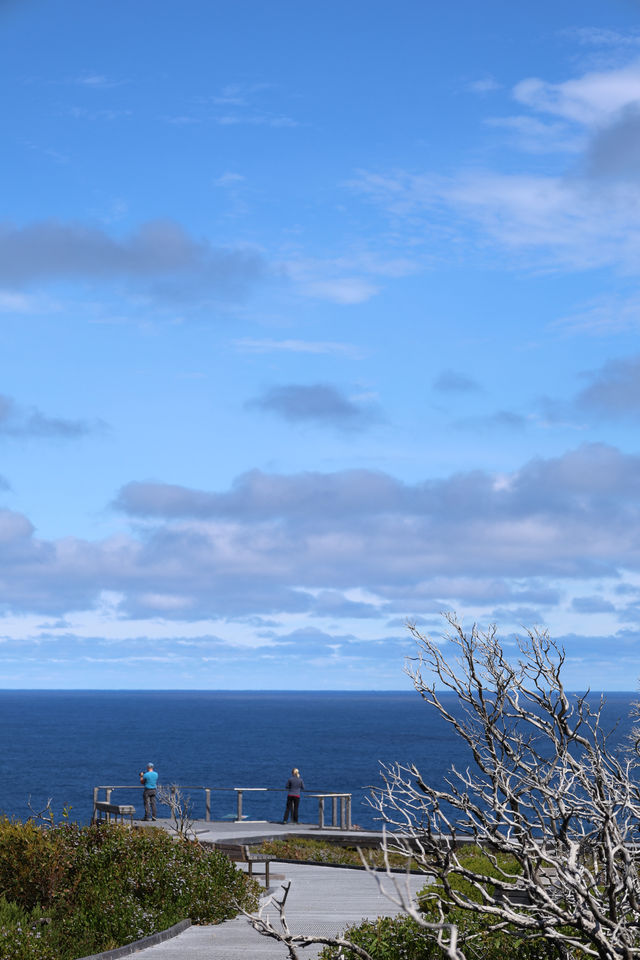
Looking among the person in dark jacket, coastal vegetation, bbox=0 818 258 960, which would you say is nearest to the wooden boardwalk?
coastal vegetation, bbox=0 818 258 960

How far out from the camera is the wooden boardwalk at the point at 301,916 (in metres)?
12.9

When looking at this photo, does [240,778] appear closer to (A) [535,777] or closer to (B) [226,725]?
(A) [535,777]

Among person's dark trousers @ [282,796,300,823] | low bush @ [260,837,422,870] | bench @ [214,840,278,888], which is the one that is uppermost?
bench @ [214,840,278,888]

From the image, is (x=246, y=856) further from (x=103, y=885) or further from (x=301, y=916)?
(x=103, y=885)

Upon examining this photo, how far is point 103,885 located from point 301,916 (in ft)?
10.2

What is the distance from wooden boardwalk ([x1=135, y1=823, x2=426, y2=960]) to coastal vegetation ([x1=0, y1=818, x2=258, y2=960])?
0.44 metres

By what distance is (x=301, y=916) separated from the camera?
15688mm

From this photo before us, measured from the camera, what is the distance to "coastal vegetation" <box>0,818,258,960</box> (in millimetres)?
13562

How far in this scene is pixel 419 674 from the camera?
9.30m

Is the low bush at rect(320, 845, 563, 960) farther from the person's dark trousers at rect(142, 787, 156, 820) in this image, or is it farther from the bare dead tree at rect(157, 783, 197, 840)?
the person's dark trousers at rect(142, 787, 156, 820)

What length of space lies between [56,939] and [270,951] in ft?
8.73

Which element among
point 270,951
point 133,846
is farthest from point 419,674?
point 133,846

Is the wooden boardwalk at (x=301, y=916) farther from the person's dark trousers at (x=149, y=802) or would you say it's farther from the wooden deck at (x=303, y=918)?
the person's dark trousers at (x=149, y=802)

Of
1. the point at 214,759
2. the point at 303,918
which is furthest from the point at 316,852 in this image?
the point at 214,759
